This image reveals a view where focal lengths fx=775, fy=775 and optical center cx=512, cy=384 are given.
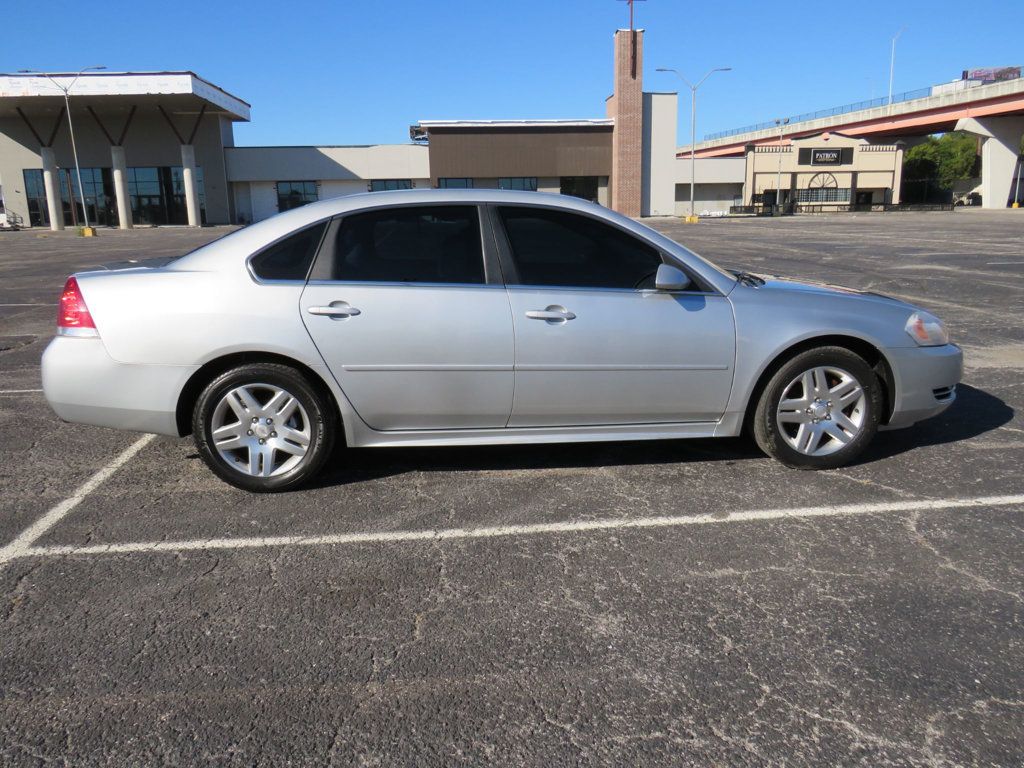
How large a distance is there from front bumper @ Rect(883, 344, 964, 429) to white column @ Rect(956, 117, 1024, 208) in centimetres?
7530

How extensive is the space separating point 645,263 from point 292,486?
237 centimetres

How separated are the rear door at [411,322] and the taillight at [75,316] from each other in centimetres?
119

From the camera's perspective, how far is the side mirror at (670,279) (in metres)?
4.26

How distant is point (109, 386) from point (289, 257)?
1.20 m

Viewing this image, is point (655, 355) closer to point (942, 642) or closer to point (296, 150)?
point (942, 642)

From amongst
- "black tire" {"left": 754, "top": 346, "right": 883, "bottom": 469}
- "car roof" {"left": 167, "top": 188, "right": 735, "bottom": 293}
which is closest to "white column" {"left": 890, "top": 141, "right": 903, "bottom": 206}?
"black tire" {"left": 754, "top": 346, "right": 883, "bottom": 469}

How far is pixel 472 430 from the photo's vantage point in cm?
442

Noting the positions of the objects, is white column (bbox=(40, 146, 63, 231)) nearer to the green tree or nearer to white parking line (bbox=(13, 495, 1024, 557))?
white parking line (bbox=(13, 495, 1024, 557))

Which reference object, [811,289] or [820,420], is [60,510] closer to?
[820,420]

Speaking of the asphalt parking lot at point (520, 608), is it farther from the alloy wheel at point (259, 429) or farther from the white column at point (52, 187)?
the white column at point (52, 187)

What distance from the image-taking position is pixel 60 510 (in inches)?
163

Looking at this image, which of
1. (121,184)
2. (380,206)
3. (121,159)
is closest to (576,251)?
(380,206)

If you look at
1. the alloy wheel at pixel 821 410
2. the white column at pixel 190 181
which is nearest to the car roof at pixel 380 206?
the alloy wheel at pixel 821 410

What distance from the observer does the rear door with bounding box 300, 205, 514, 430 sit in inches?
165
